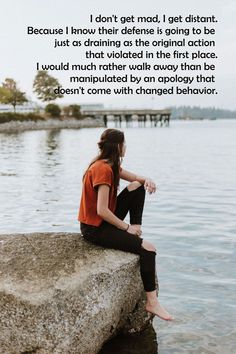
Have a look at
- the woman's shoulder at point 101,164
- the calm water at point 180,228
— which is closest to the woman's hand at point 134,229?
the woman's shoulder at point 101,164

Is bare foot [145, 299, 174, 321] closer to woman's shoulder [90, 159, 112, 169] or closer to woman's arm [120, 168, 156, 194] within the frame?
woman's arm [120, 168, 156, 194]

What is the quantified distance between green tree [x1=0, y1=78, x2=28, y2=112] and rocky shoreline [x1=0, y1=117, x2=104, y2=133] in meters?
10.9

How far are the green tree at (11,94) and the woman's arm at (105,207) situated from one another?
11004 cm

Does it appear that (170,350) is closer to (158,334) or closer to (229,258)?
(158,334)

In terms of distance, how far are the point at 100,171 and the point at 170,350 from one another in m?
2.26

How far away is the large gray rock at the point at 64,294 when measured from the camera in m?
5.23

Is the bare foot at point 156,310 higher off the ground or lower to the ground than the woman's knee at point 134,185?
lower

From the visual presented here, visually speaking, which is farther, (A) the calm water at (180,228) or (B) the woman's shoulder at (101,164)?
(A) the calm water at (180,228)

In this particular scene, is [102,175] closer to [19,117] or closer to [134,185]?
[134,185]

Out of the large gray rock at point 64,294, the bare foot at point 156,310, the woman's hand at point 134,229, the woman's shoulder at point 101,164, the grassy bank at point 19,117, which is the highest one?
the woman's shoulder at point 101,164

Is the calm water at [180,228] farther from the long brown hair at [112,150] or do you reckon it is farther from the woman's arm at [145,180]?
the long brown hair at [112,150]

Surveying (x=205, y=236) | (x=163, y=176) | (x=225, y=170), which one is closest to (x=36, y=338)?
(x=205, y=236)

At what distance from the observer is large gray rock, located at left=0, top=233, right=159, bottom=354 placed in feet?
17.1

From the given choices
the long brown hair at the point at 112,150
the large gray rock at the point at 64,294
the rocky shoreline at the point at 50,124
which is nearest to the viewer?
the large gray rock at the point at 64,294
